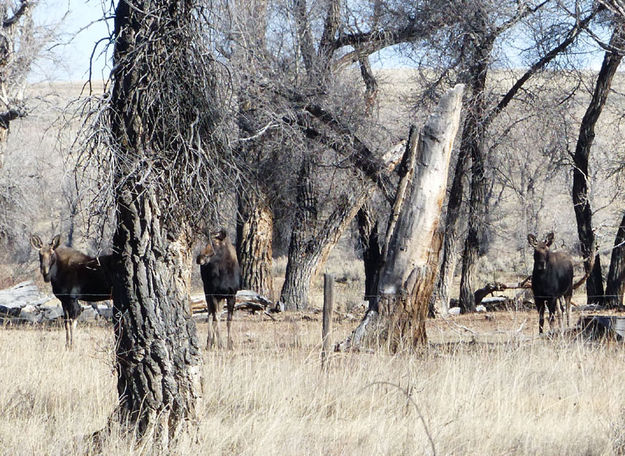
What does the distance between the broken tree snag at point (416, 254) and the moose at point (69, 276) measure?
525cm

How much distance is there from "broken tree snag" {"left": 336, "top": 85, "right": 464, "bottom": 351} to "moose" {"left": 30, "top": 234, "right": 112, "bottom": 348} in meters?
5.25

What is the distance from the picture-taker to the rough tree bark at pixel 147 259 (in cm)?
527

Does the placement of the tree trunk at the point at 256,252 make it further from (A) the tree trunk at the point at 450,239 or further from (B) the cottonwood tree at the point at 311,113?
(A) the tree trunk at the point at 450,239

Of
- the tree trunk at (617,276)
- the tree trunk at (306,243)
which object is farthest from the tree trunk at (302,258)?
the tree trunk at (617,276)

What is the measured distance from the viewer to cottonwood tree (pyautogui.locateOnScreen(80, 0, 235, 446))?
5270 millimetres

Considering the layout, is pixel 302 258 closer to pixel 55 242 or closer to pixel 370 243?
pixel 370 243

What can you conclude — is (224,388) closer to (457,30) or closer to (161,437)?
(161,437)

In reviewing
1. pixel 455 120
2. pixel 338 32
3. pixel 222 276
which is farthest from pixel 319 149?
pixel 455 120

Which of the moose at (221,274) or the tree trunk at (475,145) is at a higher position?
the tree trunk at (475,145)

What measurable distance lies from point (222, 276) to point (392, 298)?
4.36m

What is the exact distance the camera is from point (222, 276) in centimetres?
1309

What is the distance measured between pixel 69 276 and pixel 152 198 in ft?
27.7

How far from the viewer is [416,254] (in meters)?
9.56

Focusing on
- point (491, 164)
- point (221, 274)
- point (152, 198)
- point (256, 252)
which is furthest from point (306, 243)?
point (152, 198)
